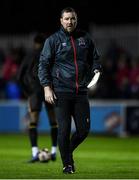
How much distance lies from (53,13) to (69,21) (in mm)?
18482

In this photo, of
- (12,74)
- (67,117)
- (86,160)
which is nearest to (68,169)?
(67,117)

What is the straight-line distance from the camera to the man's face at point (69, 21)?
39.4ft

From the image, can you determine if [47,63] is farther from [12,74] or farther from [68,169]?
[12,74]

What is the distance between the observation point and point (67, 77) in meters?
12.1

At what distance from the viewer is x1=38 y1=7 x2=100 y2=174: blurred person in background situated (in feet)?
39.8

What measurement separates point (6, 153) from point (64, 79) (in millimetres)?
5753

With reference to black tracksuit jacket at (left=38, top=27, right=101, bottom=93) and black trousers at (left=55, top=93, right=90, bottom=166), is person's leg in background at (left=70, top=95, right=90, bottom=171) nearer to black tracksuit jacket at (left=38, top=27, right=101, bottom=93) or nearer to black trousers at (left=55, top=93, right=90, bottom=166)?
black trousers at (left=55, top=93, right=90, bottom=166)

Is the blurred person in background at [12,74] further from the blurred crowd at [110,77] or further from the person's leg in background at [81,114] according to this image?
the person's leg in background at [81,114]

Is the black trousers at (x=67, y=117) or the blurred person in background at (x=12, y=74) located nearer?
the black trousers at (x=67, y=117)

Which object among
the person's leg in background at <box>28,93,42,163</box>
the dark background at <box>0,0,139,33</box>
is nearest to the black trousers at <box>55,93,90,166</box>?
the person's leg in background at <box>28,93,42,163</box>

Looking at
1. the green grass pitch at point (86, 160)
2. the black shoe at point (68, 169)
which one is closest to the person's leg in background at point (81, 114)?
the black shoe at point (68, 169)

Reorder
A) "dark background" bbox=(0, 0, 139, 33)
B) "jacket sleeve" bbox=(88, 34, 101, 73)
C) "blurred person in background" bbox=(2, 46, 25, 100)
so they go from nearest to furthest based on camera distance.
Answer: "jacket sleeve" bbox=(88, 34, 101, 73)
"blurred person in background" bbox=(2, 46, 25, 100)
"dark background" bbox=(0, 0, 139, 33)

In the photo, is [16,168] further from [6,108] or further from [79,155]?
[6,108]

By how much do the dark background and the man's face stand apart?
1778 centimetres
